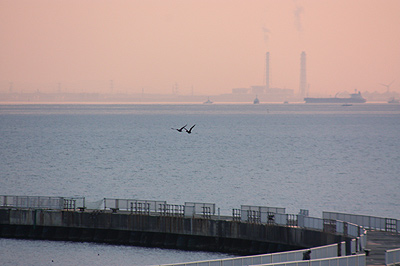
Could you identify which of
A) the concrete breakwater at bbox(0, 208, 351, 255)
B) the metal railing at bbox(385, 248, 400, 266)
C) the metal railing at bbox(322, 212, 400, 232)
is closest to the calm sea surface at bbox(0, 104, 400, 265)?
the concrete breakwater at bbox(0, 208, 351, 255)

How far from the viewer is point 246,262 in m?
33.0

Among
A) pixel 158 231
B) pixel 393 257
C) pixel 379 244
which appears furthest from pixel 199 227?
pixel 393 257

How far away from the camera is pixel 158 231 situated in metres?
52.7

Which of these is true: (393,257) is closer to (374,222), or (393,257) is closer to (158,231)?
(374,222)

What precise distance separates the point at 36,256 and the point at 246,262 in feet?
71.3

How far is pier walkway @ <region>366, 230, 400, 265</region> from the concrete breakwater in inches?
109

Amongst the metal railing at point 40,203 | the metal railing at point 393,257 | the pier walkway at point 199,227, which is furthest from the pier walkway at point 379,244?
the metal railing at point 40,203

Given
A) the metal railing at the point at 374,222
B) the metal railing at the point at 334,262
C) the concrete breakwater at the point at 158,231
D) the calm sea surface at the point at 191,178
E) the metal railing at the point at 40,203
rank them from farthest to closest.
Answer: the metal railing at the point at 40,203
the calm sea surface at the point at 191,178
the concrete breakwater at the point at 158,231
the metal railing at the point at 374,222
the metal railing at the point at 334,262

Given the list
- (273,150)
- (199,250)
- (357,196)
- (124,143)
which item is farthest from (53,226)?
(124,143)

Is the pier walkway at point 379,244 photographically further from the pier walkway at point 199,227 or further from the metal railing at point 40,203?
the metal railing at point 40,203

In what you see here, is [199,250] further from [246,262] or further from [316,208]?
[316,208]

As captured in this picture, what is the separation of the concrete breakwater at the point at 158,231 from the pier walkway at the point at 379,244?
9.08ft

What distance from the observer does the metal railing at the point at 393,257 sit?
3491 centimetres

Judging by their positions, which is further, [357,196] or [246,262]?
[357,196]
